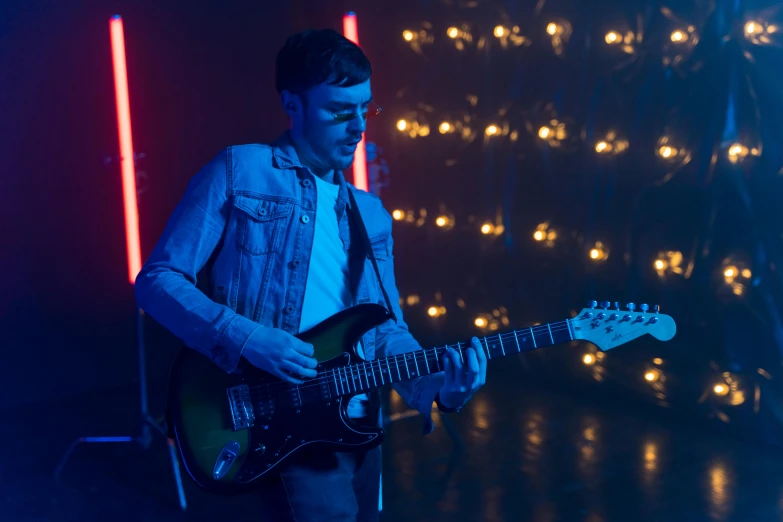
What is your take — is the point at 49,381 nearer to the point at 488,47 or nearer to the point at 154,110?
the point at 154,110

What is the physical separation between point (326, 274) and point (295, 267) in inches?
3.8

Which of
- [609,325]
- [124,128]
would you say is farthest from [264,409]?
[124,128]

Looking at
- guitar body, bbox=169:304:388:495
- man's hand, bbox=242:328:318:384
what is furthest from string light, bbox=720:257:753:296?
man's hand, bbox=242:328:318:384

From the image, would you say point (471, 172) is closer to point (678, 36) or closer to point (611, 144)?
point (611, 144)

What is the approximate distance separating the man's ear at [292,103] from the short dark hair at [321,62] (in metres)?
0.01

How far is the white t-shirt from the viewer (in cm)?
189

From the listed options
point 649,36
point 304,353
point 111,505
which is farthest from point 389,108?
point 304,353

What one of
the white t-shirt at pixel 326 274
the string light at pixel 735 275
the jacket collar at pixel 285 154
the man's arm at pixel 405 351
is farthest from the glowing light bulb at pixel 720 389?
the jacket collar at pixel 285 154

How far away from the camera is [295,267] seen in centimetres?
188

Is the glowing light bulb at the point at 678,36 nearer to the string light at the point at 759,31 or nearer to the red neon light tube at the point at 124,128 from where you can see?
the string light at the point at 759,31

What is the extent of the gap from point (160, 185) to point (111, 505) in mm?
2784

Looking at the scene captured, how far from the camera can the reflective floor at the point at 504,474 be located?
316 centimetres

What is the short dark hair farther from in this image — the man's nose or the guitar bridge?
the guitar bridge

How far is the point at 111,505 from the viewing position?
11.3 ft
